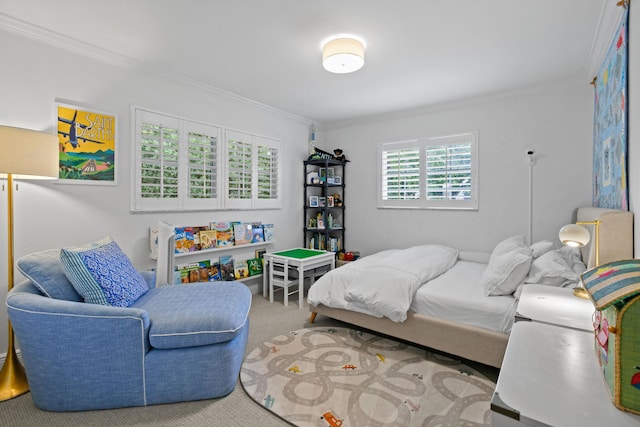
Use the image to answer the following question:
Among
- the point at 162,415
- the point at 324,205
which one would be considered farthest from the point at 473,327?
the point at 324,205

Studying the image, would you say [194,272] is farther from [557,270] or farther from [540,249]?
[540,249]

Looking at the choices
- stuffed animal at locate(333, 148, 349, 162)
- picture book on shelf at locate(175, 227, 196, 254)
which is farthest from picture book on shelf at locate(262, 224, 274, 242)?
stuffed animal at locate(333, 148, 349, 162)

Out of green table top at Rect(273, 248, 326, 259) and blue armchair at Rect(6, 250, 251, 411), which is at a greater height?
green table top at Rect(273, 248, 326, 259)

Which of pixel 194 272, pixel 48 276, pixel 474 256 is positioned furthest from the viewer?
Result: pixel 474 256

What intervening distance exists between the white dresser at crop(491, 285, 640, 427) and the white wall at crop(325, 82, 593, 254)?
8.16 feet

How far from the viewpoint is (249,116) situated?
3902 mm

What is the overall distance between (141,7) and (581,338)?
2.91 metres

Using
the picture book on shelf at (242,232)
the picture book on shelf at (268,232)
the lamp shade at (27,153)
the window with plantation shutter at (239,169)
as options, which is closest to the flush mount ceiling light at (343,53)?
the window with plantation shutter at (239,169)

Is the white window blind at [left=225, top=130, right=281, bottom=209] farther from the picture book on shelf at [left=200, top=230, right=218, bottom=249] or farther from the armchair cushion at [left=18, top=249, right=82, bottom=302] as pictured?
the armchair cushion at [left=18, top=249, right=82, bottom=302]

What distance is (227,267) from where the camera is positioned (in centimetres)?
366

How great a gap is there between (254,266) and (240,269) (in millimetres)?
200

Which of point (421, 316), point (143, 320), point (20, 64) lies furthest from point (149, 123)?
point (421, 316)

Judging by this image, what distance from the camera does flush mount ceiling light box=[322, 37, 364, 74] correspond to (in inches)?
92.6

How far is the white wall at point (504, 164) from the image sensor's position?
3.24 metres
